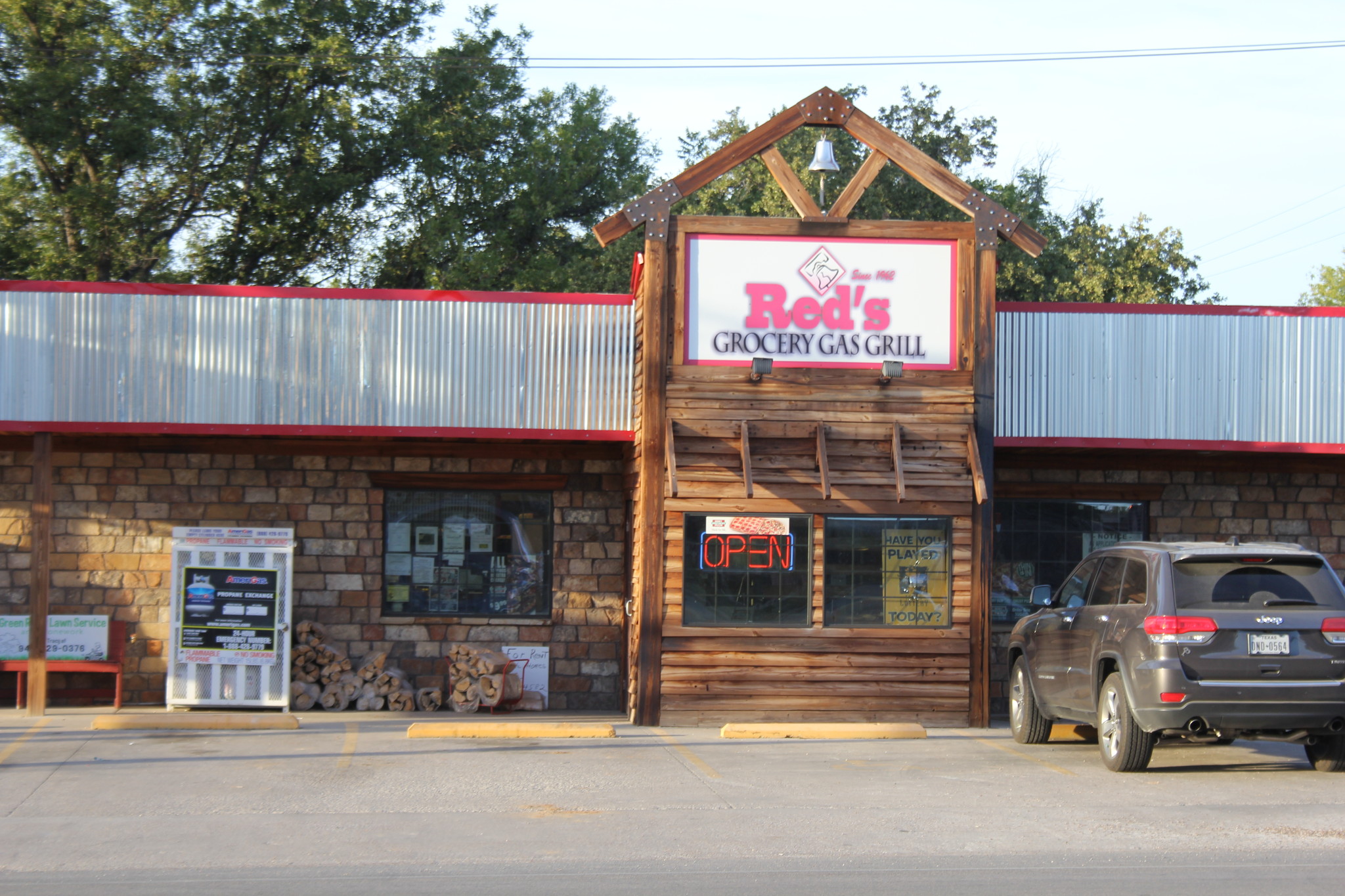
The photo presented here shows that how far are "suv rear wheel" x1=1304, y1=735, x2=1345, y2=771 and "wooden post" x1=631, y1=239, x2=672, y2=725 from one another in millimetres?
6000

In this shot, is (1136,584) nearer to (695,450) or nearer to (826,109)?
(695,450)

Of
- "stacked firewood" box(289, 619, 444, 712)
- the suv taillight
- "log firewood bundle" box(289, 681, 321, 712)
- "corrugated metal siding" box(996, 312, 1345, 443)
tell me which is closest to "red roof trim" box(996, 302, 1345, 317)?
"corrugated metal siding" box(996, 312, 1345, 443)

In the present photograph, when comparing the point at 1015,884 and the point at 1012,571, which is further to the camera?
the point at 1012,571

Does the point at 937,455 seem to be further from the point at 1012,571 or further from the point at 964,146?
the point at 964,146

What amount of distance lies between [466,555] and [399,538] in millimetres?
821

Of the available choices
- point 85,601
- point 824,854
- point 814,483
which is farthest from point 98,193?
point 824,854

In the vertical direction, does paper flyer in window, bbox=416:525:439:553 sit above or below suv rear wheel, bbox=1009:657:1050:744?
above

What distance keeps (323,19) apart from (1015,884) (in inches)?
1122

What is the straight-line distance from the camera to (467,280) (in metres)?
30.4

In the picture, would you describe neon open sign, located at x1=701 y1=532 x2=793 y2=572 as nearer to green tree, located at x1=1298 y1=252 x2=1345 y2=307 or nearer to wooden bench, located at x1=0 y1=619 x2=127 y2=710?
wooden bench, located at x1=0 y1=619 x2=127 y2=710

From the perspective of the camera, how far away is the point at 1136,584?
10.7 meters

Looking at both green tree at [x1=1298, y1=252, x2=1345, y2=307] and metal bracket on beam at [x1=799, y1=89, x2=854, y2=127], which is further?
green tree at [x1=1298, y1=252, x2=1345, y2=307]

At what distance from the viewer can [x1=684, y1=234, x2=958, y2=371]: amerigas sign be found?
13.8m

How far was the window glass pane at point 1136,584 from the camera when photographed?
10531mm
